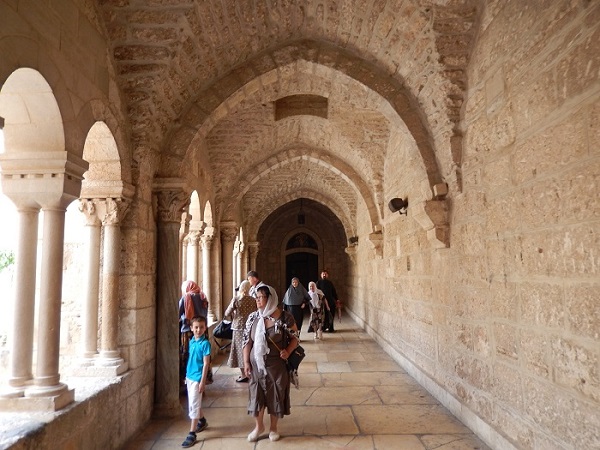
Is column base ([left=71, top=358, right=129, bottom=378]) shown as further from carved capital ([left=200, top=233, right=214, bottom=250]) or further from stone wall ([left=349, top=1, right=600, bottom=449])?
carved capital ([left=200, top=233, right=214, bottom=250])

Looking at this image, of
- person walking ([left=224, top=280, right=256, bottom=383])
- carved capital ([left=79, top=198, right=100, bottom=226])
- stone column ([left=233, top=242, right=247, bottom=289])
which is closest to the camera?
carved capital ([left=79, top=198, right=100, bottom=226])

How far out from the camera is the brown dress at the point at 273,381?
2.92 m

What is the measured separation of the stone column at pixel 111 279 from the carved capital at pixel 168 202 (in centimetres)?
54

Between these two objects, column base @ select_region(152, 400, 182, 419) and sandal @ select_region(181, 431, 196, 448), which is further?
column base @ select_region(152, 400, 182, 419)

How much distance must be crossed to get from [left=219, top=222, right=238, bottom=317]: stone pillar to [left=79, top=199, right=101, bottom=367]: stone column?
4406 millimetres

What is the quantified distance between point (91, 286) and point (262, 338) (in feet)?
4.45

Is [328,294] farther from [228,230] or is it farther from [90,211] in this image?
[90,211]

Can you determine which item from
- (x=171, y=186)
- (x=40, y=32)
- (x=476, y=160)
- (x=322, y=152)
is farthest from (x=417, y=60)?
(x=322, y=152)

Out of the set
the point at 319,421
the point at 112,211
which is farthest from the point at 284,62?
the point at 319,421

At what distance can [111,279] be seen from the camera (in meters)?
3.12

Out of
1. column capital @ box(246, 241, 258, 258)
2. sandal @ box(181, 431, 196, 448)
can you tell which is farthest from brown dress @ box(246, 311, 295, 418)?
column capital @ box(246, 241, 258, 258)

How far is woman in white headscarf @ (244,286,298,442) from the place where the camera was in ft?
9.56

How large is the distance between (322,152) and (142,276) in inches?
185

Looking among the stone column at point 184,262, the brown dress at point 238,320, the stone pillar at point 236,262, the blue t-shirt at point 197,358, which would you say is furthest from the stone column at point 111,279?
the stone pillar at point 236,262
